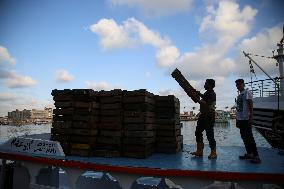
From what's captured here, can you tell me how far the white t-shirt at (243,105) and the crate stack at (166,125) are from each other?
1.76m

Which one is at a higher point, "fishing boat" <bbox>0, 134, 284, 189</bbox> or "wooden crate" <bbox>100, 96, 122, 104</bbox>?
"wooden crate" <bbox>100, 96, 122, 104</bbox>

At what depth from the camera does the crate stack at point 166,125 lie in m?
7.42

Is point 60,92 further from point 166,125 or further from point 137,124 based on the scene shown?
point 166,125

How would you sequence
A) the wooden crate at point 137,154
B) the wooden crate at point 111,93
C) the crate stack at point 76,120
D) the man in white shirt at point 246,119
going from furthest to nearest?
the wooden crate at point 111,93 < the crate stack at point 76,120 < the wooden crate at point 137,154 < the man in white shirt at point 246,119

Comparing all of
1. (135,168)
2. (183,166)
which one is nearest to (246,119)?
(183,166)

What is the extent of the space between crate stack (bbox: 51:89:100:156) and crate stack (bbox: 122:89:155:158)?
Result: 81 centimetres

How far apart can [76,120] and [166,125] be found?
2490 mm

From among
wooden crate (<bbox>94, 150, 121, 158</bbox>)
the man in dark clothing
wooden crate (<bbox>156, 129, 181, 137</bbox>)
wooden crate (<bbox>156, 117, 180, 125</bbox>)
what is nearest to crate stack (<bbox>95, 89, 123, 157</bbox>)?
wooden crate (<bbox>94, 150, 121, 158</bbox>)

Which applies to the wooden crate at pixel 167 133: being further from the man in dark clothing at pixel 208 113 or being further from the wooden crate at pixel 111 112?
the wooden crate at pixel 111 112

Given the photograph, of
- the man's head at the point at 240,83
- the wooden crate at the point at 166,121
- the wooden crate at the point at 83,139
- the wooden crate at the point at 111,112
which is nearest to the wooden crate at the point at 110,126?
the wooden crate at the point at 111,112

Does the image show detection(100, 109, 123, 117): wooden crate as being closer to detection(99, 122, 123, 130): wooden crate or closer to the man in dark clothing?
detection(99, 122, 123, 130): wooden crate

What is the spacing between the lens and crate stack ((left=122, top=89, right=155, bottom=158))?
6.39 metres

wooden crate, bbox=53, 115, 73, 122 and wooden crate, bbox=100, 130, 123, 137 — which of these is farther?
wooden crate, bbox=53, 115, 73, 122

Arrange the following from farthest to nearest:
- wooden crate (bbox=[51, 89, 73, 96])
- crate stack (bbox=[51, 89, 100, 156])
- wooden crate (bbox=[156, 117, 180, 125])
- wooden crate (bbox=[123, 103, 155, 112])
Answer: wooden crate (bbox=[156, 117, 180, 125]), wooden crate (bbox=[51, 89, 73, 96]), crate stack (bbox=[51, 89, 100, 156]), wooden crate (bbox=[123, 103, 155, 112])
